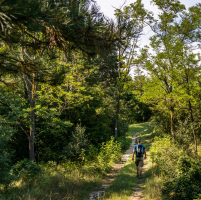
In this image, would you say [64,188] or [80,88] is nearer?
[64,188]

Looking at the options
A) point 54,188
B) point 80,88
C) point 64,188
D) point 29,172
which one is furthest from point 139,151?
point 80,88

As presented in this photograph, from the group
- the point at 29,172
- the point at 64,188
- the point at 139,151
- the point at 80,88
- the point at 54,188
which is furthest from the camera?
the point at 80,88

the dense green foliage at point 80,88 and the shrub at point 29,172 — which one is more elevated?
the dense green foliage at point 80,88

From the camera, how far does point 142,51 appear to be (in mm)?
13297

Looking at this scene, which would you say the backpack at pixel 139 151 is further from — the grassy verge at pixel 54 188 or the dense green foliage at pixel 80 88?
the grassy verge at pixel 54 188

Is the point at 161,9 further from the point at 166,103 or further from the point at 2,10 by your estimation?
the point at 2,10

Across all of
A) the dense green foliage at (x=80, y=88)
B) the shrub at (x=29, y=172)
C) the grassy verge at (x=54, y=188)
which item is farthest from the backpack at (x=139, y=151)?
the shrub at (x=29, y=172)

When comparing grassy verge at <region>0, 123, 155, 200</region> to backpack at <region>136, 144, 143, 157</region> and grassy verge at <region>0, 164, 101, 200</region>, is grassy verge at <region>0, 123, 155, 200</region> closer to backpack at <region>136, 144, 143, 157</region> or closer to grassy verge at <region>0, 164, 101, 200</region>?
grassy verge at <region>0, 164, 101, 200</region>

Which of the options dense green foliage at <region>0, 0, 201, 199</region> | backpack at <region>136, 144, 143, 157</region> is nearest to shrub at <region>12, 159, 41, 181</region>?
dense green foliage at <region>0, 0, 201, 199</region>

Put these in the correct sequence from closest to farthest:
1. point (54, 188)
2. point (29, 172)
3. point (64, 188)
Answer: point (54, 188) → point (64, 188) → point (29, 172)

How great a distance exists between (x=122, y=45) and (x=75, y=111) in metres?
11.6

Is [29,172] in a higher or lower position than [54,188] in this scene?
higher

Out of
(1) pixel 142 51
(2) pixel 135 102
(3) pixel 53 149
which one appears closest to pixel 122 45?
(1) pixel 142 51

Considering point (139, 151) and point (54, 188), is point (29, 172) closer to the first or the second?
point (54, 188)
